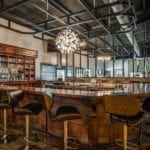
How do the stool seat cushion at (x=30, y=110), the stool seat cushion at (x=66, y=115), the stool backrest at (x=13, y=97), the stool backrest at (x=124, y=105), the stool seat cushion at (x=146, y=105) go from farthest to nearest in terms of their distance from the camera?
1. the stool seat cushion at (x=146, y=105)
2. the stool backrest at (x=13, y=97)
3. the stool seat cushion at (x=30, y=110)
4. the stool seat cushion at (x=66, y=115)
5. the stool backrest at (x=124, y=105)

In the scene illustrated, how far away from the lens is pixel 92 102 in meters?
3.07

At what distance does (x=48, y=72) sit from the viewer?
12.9 meters

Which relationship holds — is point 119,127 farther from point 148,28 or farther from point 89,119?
point 148,28

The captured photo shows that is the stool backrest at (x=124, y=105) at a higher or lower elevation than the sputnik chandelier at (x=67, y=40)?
lower

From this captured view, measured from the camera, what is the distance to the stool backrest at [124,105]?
2.55 metres

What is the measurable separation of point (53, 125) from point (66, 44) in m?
2.54

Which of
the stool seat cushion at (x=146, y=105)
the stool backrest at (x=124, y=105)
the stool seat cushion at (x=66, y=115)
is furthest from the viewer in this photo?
the stool seat cushion at (x=146, y=105)

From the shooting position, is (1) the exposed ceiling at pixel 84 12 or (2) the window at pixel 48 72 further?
(2) the window at pixel 48 72

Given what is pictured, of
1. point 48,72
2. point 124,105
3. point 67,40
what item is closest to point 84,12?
point 67,40

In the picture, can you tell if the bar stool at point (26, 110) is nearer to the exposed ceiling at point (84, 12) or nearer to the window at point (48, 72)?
the exposed ceiling at point (84, 12)

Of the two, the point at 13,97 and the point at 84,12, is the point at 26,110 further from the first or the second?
the point at 84,12

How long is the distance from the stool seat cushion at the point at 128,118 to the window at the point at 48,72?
386 inches

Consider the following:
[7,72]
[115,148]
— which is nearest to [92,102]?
[115,148]

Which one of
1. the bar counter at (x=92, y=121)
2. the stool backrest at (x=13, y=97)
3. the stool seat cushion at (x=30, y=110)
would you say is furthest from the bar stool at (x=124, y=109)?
the stool backrest at (x=13, y=97)
